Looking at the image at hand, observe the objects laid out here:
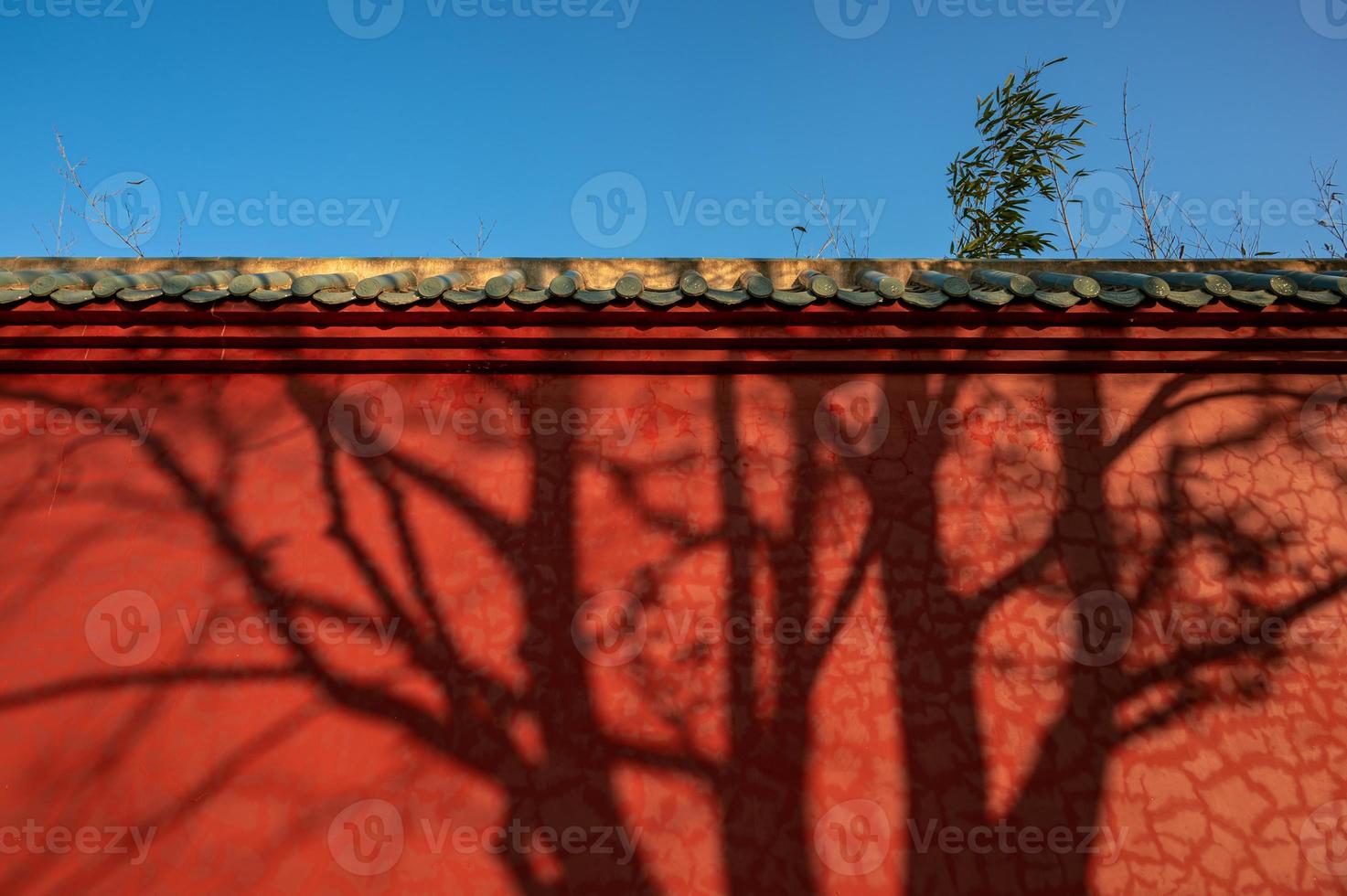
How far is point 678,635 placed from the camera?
3039 mm

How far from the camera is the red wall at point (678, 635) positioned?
2799 millimetres

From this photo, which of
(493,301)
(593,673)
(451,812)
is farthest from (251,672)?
(493,301)

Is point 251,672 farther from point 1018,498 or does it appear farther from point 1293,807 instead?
point 1293,807

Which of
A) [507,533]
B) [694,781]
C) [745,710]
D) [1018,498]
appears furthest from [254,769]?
[1018,498]

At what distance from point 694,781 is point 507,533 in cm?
117

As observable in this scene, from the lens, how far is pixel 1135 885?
→ 2.76 m

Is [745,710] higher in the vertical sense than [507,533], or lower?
lower

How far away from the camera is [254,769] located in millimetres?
2861

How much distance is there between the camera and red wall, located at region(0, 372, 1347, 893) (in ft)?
9.18

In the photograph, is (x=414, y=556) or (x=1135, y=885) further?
(x=414, y=556)

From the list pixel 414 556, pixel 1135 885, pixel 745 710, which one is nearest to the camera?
pixel 1135 885

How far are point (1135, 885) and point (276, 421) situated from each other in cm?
369

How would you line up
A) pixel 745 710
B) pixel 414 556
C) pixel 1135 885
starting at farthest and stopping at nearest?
pixel 414 556 < pixel 745 710 < pixel 1135 885

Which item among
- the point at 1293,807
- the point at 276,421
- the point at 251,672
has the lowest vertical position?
the point at 1293,807
